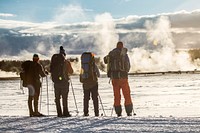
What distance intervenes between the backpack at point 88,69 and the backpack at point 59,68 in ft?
1.96

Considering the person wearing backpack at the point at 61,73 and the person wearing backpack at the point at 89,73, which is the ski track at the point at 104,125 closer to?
the person wearing backpack at the point at 61,73

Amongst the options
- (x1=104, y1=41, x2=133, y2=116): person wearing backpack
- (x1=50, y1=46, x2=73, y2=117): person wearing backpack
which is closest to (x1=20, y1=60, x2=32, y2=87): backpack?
(x1=50, y1=46, x2=73, y2=117): person wearing backpack

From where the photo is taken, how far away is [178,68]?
154m

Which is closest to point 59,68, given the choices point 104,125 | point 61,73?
point 61,73

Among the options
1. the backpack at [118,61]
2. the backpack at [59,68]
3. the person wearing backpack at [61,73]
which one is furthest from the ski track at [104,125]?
the backpack at [118,61]

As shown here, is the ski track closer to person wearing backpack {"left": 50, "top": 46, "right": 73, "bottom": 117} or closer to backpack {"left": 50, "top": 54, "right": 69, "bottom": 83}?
person wearing backpack {"left": 50, "top": 46, "right": 73, "bottom": 117}

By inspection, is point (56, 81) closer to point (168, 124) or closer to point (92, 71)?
point (92, 71)

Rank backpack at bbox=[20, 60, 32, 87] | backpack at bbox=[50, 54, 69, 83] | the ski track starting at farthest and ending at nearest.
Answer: backpack at bbox=[20, 60, 32, 87] → backpack at bbox=[50, 54, 69, 83] → the ski track

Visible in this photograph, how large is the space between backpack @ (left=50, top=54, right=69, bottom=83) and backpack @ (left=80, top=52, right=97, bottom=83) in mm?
597

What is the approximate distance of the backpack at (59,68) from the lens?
13.0 metres

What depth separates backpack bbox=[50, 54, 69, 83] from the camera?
42.6ft

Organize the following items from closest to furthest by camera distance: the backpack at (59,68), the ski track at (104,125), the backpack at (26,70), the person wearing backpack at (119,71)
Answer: the ski track at (104,125), the backpack at (59,68), the person wearing backpack at (119,71), the backpack at (26,70)

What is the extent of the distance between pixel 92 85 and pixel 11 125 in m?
3.39

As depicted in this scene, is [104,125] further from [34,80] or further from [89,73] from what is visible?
[34,80]
